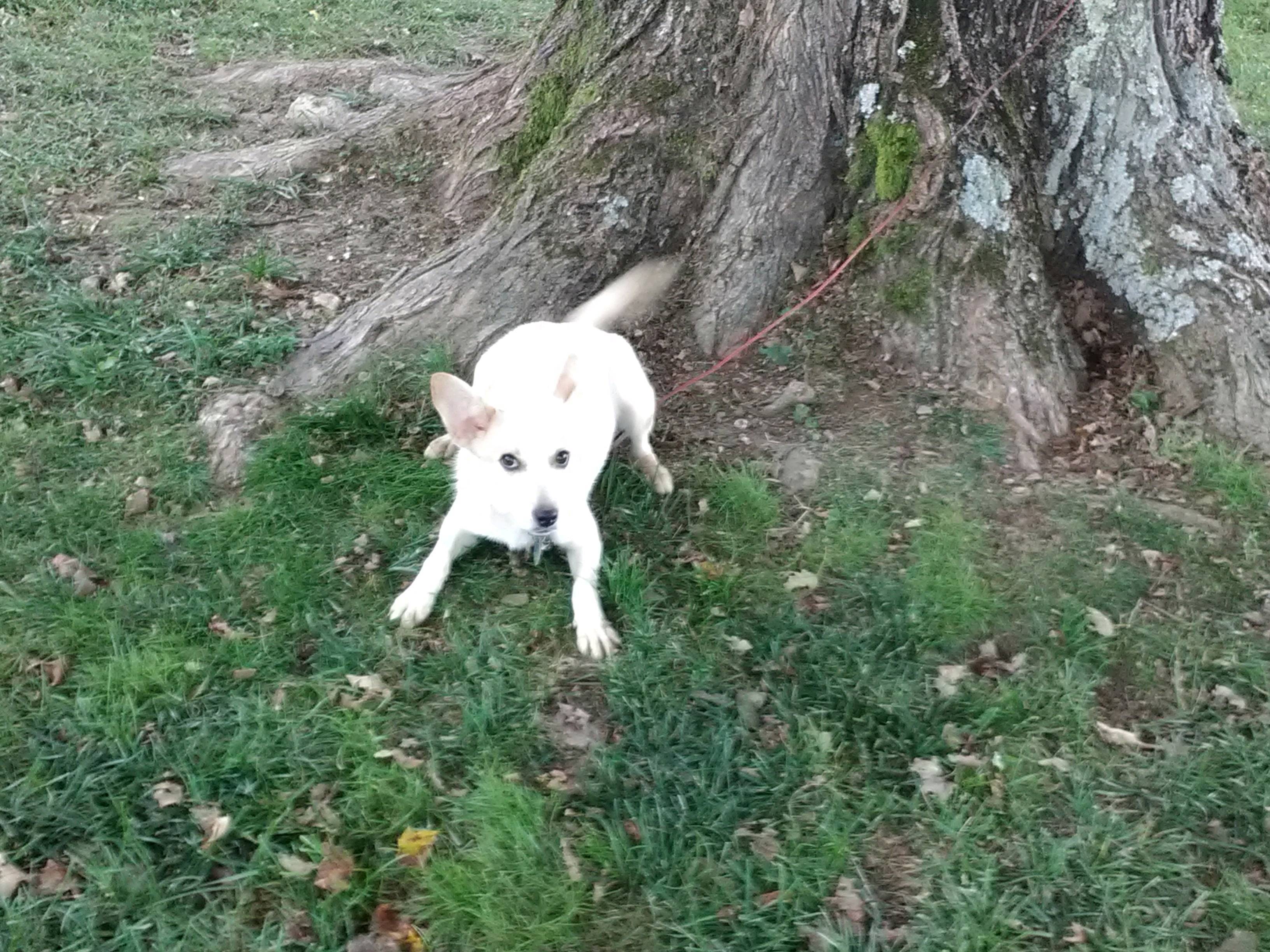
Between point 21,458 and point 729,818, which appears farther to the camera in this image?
point 21,458

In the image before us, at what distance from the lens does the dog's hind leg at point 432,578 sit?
3.59 metres

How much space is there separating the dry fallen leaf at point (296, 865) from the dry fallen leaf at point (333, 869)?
0.02 meters

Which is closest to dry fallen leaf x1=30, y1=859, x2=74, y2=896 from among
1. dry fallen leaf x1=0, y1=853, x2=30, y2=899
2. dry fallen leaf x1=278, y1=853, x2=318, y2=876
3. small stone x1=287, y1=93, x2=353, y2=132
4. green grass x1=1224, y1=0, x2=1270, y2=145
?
dry fallen leaf x1=0, y1=853, x2=30, y2=899

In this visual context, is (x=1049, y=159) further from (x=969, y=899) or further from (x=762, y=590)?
(x=969, y=899)

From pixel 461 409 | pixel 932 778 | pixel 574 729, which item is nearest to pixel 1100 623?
pixel 932 778

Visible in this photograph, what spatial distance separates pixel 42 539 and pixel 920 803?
10.5ft

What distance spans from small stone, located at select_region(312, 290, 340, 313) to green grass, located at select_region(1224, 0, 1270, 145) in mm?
6076

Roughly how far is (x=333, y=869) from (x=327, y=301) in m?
3.11

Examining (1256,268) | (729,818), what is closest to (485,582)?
(729,818)

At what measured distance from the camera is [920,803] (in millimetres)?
3008

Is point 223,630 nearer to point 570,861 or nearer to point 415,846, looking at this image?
point 415,846

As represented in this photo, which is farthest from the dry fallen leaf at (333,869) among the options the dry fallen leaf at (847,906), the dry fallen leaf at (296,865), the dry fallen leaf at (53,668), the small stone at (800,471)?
the small stone at (800,471)

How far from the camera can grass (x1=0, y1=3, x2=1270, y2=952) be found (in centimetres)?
275

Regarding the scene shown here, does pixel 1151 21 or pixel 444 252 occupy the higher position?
pixel 1151 21
